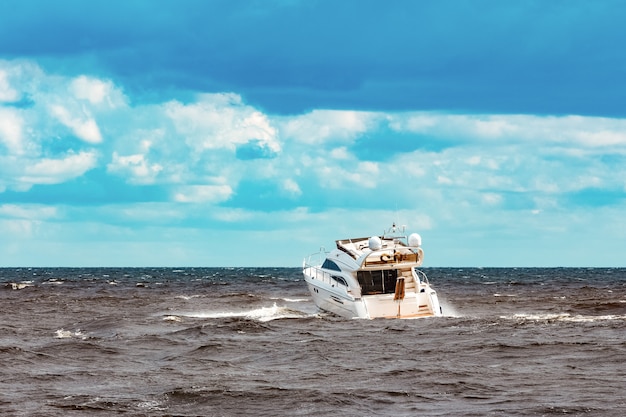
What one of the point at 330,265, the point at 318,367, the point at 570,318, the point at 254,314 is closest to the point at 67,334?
the point at 330,265

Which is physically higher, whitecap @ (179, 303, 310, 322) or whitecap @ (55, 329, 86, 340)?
whitecap @ (179, 303, 310, 322)

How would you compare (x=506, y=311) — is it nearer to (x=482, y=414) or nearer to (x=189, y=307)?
(x=189, y=307)

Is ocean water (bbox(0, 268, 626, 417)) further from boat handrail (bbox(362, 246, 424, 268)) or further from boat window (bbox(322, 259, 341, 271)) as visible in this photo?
boat handrail (bbox(362, 246, 424, 268))

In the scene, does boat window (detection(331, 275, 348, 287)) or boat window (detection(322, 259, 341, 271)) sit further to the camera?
boat window (detection(322, 259, 341, 271))

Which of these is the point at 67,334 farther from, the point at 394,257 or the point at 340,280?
the point at 394,257

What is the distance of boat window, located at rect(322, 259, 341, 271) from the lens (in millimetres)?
36000

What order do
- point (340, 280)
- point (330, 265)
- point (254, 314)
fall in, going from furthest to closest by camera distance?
point (254, 314)
point (330, 265)
point (340, 280)

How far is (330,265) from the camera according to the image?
3684cm

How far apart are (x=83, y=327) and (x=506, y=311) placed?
21.7 metres

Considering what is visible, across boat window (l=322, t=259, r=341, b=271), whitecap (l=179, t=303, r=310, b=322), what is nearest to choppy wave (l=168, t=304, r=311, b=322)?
whitecap (l=179, t=303, r=310, b=322)

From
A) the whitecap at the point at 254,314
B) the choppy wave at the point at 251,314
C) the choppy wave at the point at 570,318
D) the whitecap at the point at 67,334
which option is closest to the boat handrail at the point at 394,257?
the choppy wave at the point at 570,318

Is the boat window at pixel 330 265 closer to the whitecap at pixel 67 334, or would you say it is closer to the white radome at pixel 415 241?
the white radome at pixel 415 241

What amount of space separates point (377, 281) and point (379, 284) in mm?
156

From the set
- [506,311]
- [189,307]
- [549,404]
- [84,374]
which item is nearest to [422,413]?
[549,404]
